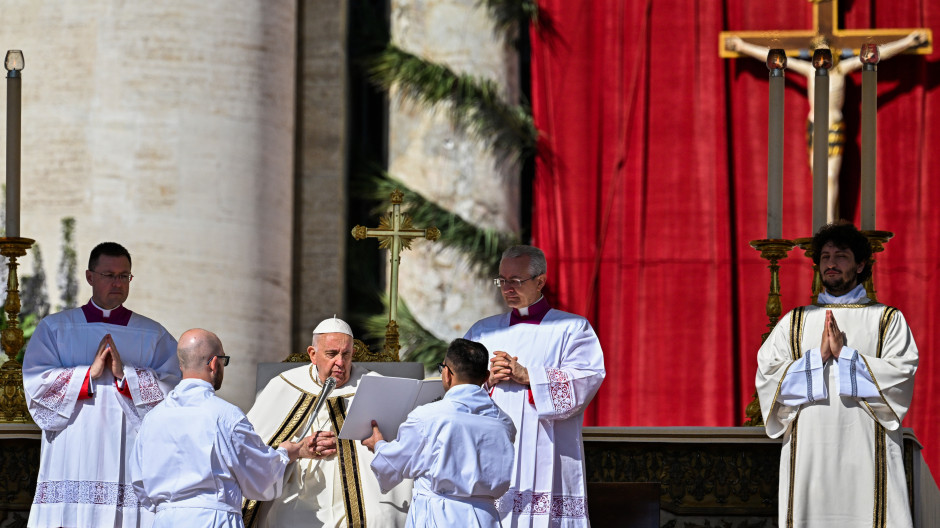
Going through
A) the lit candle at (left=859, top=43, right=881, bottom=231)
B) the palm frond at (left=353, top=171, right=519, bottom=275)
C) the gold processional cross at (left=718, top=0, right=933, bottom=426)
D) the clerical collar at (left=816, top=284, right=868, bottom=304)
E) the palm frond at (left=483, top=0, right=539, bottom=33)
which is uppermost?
the palm frond at (left=483, top=0, right=539, bottom=33)

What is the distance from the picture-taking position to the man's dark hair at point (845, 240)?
249 inches

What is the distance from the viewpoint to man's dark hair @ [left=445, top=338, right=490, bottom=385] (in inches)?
215

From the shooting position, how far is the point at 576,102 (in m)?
10.1

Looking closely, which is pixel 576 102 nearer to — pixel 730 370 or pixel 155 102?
pixel 730 370

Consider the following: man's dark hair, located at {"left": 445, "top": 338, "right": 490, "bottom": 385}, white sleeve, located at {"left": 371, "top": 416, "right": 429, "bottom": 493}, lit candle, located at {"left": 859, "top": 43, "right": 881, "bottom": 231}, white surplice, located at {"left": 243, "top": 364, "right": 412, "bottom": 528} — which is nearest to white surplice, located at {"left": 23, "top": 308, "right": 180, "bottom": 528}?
white surplice, located at {"left": 243, "top": 364, "right": 412, "bottom": 528}

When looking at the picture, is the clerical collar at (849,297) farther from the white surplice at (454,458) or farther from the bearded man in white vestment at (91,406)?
the bearded man in white vestment at (91,406)

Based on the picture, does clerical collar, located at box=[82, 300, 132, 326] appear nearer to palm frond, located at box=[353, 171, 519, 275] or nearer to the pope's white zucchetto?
the pope's white zucchetto

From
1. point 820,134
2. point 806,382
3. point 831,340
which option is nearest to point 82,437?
point 806,382

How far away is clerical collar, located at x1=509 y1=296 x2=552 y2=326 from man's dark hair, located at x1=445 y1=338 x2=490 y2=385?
42.2 inches

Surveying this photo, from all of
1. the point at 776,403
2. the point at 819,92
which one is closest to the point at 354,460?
the point at 776,403

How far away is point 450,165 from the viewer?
10.2m

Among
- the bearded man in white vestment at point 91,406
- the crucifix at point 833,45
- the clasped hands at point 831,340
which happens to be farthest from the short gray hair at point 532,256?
the crucifix at point 833,45

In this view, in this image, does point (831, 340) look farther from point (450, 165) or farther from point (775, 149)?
point (450, 165)

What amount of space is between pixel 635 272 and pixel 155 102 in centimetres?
320
